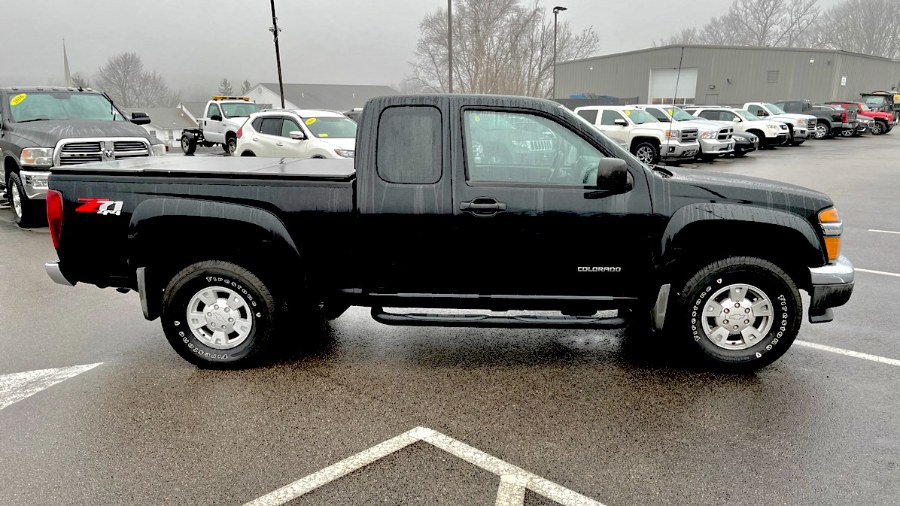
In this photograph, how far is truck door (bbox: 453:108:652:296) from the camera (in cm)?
404

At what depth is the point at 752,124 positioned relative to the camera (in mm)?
24969

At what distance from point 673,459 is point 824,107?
35382mm

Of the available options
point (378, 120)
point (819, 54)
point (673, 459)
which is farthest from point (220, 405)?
point (819, 54)

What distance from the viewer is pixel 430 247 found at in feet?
13.5

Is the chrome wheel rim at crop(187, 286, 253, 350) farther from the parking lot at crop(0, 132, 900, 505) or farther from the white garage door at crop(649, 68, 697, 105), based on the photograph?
the white garage door at crop(649, 68, 697, 105)

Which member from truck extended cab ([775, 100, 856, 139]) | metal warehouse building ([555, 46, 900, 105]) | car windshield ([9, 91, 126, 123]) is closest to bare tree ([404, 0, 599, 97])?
metal warehouse building ([555, 46, 900, 105])

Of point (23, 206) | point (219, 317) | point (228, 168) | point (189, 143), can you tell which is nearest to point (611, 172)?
point (228, 168)

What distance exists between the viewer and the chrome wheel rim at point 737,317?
13.8 ft

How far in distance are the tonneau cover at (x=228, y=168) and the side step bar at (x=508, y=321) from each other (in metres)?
1.03

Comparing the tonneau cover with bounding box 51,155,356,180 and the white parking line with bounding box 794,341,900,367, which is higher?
the tonneau cover with bounding box 51,155,356,180

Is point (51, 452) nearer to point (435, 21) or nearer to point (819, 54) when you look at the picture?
point (819, 54)

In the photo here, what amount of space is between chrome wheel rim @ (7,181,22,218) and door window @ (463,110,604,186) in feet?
28.0

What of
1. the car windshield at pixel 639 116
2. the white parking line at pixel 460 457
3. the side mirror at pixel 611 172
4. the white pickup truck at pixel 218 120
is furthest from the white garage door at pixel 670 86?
the white parking line at pixel 460 457

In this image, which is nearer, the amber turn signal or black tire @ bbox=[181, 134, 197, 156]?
the amber turn signal
